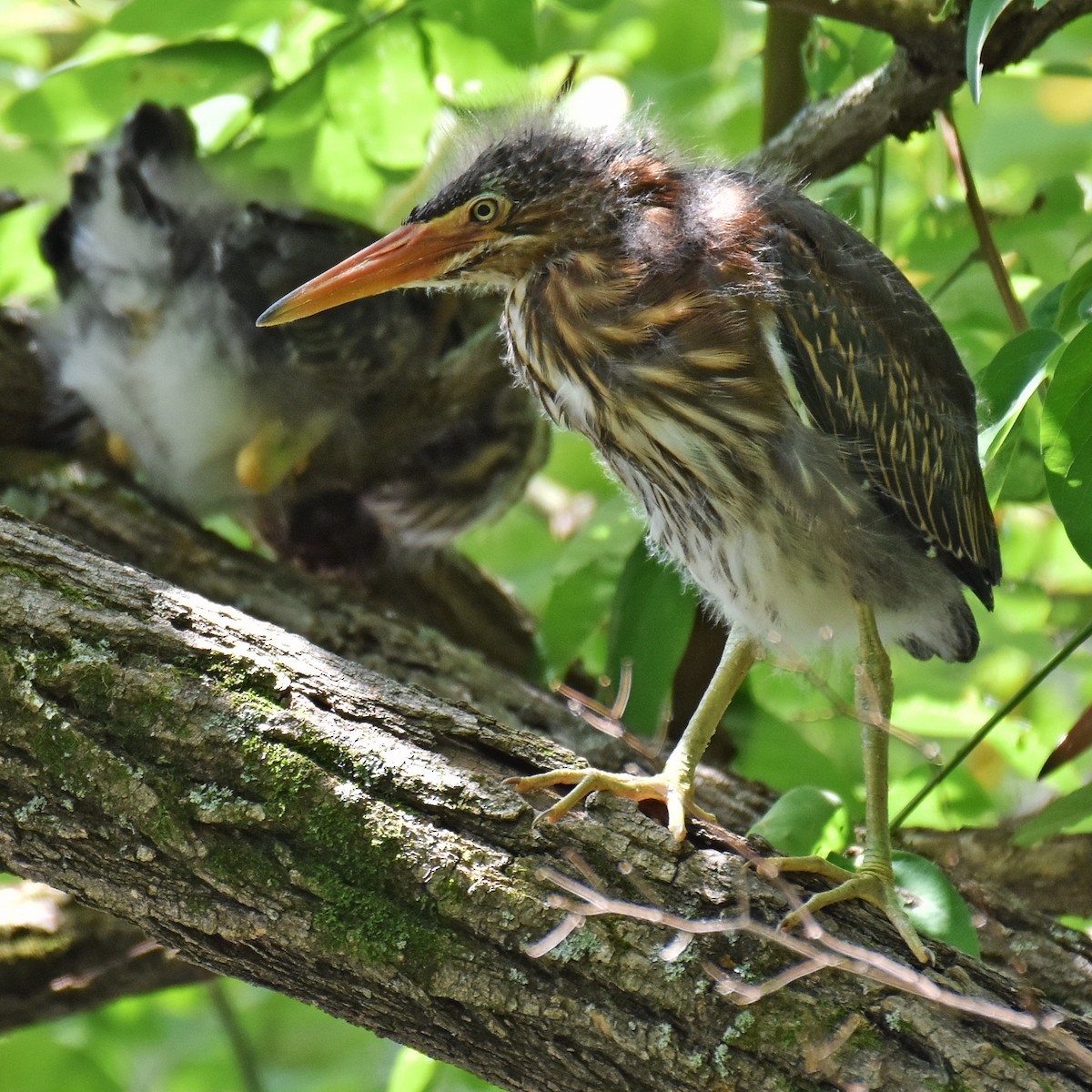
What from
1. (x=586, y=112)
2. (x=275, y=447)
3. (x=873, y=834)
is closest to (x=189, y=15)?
(x=586, y=112)

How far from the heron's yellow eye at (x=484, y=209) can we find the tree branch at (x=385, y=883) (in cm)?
58

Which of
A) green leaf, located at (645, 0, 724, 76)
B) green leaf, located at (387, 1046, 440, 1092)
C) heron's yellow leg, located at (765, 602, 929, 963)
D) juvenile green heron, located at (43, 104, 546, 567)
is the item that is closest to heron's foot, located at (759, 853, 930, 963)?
heron's yellow leg, located at (765, 602, 929, 963)

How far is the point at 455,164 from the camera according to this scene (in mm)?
1724

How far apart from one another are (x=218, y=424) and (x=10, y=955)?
0.98 metres

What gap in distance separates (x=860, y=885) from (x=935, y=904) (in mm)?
108

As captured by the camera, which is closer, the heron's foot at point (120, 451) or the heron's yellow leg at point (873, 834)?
the heron's yellow leg at point (873, 834)

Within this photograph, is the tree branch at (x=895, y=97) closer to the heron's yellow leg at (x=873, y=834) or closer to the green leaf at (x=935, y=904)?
the heron's yellow leg at (x=873, y=834)

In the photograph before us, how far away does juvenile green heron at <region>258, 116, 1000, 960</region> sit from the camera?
1442 millimetres

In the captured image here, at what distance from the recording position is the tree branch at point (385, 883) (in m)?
1.10

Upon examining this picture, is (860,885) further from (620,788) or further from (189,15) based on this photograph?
(189,15)

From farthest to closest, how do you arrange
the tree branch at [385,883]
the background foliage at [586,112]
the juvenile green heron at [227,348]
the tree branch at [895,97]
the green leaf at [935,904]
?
the juvenile green heron at [227,348], the background foliage at [586,112], the tree branch at [895,97], the green leaf at [935,904], the tree branch at [385,883]

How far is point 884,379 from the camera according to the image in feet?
5.11

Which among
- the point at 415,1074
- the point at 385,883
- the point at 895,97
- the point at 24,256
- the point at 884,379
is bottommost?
the point at 415,1074

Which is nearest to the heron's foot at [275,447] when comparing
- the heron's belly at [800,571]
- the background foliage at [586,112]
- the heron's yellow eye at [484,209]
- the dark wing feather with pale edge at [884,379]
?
the background foliage at [586,112]
